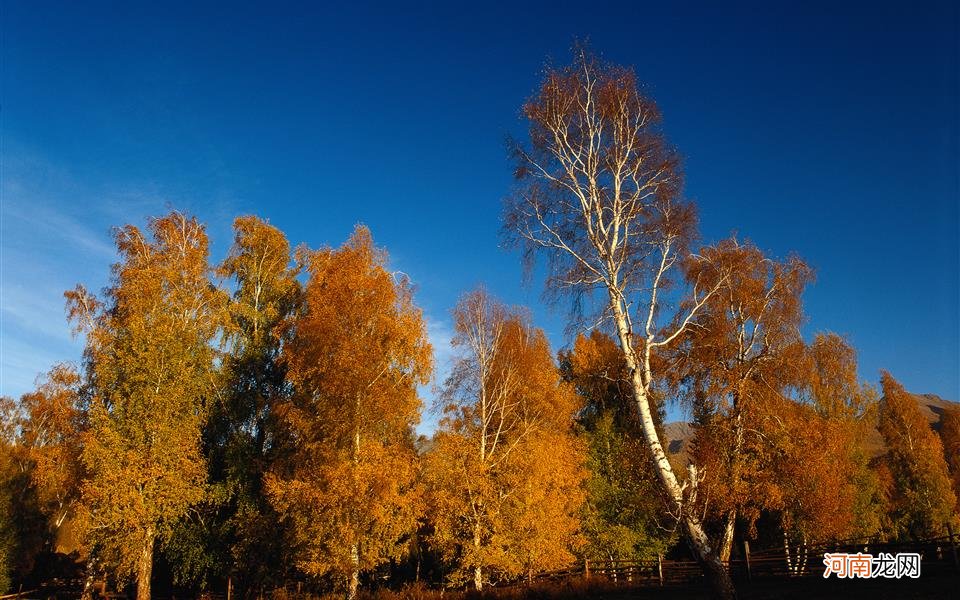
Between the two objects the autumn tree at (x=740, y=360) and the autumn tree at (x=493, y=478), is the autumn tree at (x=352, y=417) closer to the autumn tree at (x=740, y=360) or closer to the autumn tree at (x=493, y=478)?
the autumn tree at (x=493, y=478)

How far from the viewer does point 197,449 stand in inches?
809

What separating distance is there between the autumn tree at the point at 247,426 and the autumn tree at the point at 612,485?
1494 centimetres

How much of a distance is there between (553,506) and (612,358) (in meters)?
14.5

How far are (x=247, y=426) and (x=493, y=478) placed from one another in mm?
11533

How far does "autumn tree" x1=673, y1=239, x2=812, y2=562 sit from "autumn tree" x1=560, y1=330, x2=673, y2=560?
5322 millimetres

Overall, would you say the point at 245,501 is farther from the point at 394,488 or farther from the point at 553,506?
the point at 553,506

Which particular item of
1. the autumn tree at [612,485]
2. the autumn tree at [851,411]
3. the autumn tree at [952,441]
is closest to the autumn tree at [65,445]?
the autumn tree at [612,485]

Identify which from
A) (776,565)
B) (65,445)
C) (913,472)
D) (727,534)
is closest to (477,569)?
(727,534)

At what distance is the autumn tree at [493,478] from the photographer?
19.1 metres

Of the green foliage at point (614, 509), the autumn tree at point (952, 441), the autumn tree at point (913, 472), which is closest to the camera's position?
the green foliage at point (614, 509)

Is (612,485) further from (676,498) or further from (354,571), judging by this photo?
(676,498)

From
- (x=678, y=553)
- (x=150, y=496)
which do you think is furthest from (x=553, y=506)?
(x=678, y=553)

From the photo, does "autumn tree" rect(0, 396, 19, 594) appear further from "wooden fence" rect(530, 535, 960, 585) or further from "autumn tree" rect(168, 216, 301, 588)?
Result: "wooden fence" rect(530, 535, 960, 585)

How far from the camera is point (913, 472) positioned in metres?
32.2
